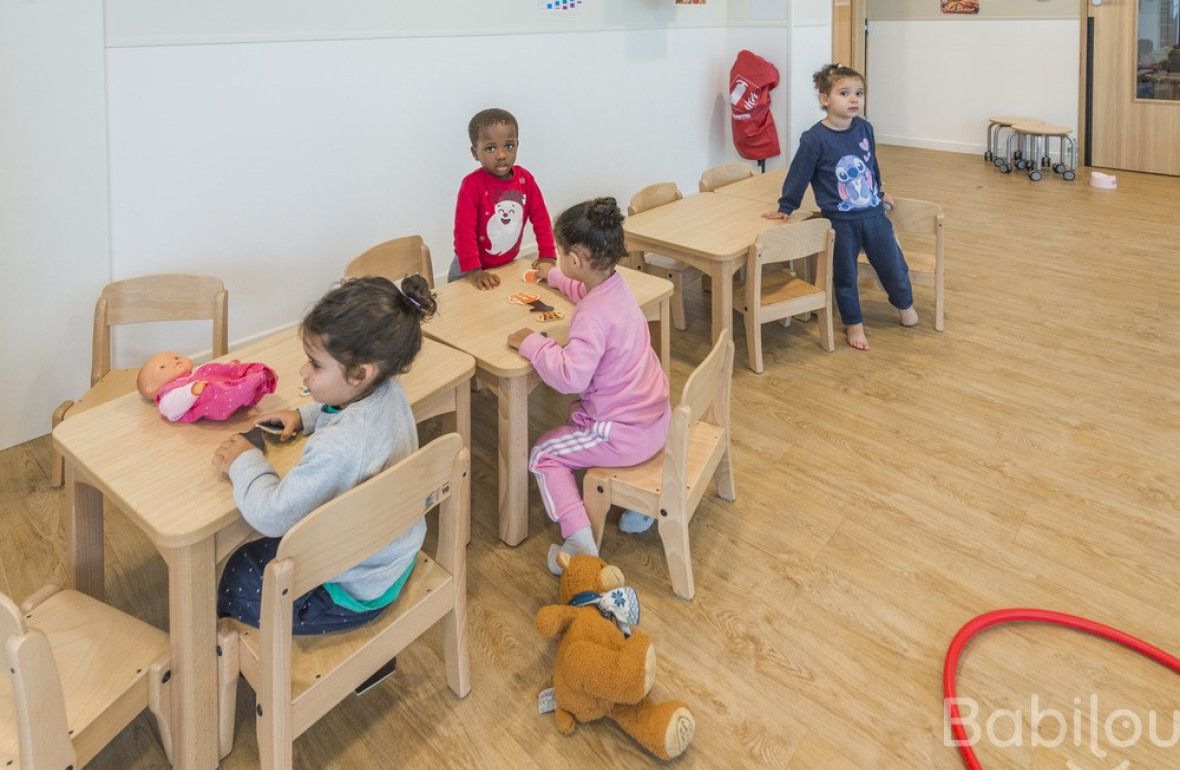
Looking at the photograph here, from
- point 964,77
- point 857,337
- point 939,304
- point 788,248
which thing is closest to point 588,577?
point 788,248

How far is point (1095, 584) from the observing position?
1934 mm

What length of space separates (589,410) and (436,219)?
188cm

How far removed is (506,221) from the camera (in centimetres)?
276

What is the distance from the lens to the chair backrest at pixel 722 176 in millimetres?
3663

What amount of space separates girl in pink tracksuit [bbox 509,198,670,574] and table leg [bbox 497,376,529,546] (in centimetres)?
6

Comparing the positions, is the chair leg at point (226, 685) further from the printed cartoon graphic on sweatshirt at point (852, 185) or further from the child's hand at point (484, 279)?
the printed cartoon graphic on sweatshirt at point (852, 185)

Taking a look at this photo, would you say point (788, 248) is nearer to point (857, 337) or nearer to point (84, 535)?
point (857, 337)

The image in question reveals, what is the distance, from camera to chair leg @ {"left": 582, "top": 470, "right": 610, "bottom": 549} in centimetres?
193

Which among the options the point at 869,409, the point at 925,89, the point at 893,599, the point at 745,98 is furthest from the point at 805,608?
the point at 925,89

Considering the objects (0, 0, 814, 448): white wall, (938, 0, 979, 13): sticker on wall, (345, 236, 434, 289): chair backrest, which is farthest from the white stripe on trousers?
(938, 0, 979, 13): sticker on wall

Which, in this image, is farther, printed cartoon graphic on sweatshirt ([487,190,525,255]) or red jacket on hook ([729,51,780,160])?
red jacket on hook ([729,51,780,160])

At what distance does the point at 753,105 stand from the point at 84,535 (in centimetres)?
407

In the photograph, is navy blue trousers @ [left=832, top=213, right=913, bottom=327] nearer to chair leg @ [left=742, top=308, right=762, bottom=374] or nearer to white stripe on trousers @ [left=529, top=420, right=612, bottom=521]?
chair leg @ [left=742, top=308, right=762, bottom=374]

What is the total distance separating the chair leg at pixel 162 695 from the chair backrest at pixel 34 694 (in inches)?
8.8
